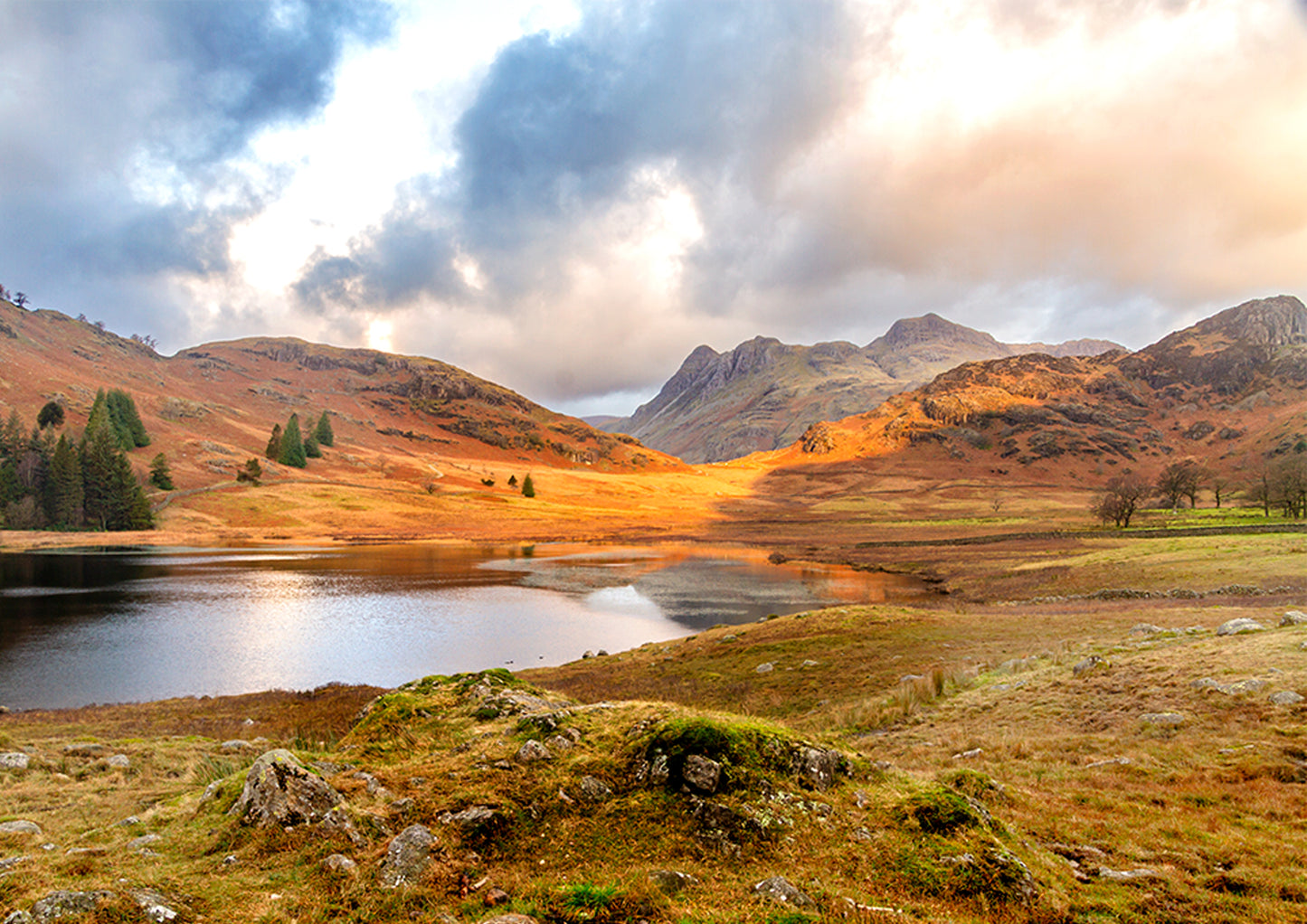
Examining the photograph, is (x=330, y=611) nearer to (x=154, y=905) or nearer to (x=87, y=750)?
(x=87, y=750)

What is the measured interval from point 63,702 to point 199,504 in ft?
294

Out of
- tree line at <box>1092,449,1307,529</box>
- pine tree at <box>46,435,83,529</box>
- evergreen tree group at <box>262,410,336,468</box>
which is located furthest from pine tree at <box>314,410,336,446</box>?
tree line at <box>1092,449,1307,529</box>

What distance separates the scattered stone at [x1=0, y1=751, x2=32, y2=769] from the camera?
12215 millimetres

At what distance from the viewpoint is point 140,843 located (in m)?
→ 5.91

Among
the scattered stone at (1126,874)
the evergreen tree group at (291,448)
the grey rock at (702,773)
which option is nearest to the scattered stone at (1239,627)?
the scattered stone at (1126,874)

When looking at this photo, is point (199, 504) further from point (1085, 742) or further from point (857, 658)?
point (1085, 742)

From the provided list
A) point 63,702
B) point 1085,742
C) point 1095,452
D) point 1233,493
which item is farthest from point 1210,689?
point 1095,452

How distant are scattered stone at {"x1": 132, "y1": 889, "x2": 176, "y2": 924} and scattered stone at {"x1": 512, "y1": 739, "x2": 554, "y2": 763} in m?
3.52

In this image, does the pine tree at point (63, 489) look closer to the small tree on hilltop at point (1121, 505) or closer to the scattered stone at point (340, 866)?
the scattered stone at point (340, 866)

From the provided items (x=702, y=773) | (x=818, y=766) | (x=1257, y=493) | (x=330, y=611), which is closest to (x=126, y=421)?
(x=330, y=611)

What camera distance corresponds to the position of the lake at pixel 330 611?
30422 millimetres

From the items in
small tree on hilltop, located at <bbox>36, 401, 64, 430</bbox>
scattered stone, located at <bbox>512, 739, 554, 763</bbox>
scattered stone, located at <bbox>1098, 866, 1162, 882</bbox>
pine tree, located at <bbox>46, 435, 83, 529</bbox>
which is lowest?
scattered stone, located at <bbox>1098, 866, 1162, 882</bbox>

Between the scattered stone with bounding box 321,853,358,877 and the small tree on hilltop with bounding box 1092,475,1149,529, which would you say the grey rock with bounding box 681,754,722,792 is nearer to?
the scattered stone with bounding box 321,853,358,877

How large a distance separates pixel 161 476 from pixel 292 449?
35.5 meters
